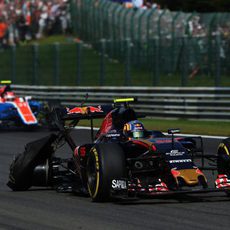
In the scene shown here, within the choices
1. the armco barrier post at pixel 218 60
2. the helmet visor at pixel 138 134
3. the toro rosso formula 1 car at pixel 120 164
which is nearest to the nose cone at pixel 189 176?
the toro rosso formula 1 car at pixel 120 164

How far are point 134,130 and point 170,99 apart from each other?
13.9m

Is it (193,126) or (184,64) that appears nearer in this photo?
(193,126)

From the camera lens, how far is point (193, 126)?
21.4 metres

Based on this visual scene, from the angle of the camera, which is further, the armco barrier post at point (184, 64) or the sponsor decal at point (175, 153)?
the armco barrier post at point (184, 64)

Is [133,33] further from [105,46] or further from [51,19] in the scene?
[51,19]

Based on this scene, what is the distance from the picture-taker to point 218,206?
8.98 m

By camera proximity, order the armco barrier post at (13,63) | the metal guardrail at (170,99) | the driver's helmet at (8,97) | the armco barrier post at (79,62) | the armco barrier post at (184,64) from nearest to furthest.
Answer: the metal guardrail at (170,99) → the driver's helmet at (8,97) → the armco barrier post at (184,64) → the armco barrier post at (79,62) → the armco barrier post at (13,63)

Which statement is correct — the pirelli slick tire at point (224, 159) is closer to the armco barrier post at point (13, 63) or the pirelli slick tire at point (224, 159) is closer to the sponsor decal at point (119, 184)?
the sponsor decal at point (119, 184)

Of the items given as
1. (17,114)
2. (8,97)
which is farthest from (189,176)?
(8,97)

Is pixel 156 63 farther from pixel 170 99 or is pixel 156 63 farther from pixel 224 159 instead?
pixel 224 159

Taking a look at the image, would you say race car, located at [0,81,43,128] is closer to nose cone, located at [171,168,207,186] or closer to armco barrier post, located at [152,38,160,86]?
armco barrier post, located at [152,38,160,86]

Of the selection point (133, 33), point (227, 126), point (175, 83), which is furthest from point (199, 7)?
point (227, 126)

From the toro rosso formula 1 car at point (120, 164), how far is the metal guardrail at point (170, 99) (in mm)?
11454

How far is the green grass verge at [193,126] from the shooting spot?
2008 centimetres
